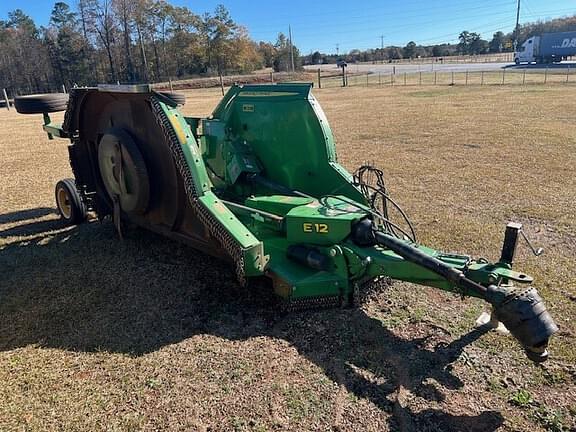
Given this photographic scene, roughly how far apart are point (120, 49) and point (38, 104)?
2036 inches

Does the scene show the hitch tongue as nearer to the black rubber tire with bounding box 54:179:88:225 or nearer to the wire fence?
the black rubber tire with bounding box 54:179:88:225

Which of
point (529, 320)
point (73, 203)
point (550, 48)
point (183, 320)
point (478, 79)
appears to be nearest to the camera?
point (529, 320)

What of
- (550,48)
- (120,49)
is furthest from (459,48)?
(120,49)

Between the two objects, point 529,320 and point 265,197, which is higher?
point 265,197

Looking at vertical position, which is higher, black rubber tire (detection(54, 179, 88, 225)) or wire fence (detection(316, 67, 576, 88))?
black rubber tire (detection(54, 179, 88, 225))

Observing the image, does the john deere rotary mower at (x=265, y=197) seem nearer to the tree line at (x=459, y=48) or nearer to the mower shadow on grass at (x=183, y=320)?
the mower shadow on grass at (x=183, y=320)

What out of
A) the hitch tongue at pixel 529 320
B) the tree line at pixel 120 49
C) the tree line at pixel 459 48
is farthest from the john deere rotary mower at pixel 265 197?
the tree line at pixel 459 48

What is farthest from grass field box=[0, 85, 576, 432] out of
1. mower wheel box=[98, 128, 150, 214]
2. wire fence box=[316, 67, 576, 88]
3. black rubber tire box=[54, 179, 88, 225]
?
wire fence box=[316, 67, 576, 88]

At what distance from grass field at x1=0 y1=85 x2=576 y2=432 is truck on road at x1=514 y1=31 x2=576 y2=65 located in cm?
5031

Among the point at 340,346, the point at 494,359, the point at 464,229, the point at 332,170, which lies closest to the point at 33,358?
the point at 340,346

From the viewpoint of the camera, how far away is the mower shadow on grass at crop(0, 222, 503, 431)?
2.65 meters

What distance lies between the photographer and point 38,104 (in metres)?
4.75

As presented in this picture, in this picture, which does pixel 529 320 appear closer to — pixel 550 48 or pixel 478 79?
pixel 478 79

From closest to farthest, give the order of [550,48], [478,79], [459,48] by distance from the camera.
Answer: [478,79] → [550,48] → [459,48]
